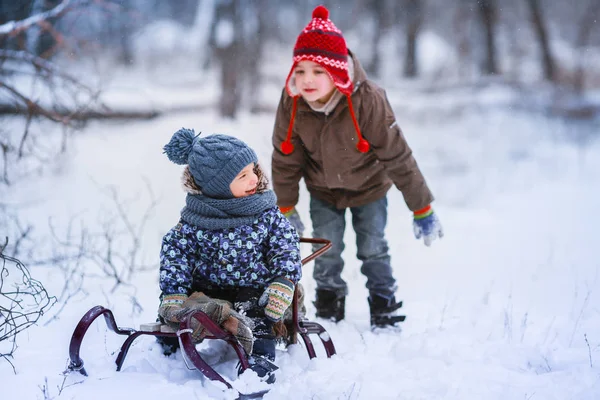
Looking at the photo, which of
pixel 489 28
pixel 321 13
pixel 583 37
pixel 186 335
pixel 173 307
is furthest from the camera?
pixel 489 28

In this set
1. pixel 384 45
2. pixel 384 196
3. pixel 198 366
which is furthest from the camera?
pixel 384 45

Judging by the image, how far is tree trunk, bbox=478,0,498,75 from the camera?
45.9ft

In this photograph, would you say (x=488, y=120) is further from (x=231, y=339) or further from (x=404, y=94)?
(x=231, y=339)

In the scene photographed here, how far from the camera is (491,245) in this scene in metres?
6.04

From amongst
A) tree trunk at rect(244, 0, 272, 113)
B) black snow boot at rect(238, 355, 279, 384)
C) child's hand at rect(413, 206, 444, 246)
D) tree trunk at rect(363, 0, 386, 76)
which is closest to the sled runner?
black snow boot at rect(238, 355, 279, 384)

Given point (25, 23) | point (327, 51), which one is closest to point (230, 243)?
point (327, 51)

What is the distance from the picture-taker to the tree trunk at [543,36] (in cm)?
1285

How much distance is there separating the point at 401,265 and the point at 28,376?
362 centimetres

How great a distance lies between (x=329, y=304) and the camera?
3.71 metres

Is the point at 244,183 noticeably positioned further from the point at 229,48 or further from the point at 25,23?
the point at 229,48

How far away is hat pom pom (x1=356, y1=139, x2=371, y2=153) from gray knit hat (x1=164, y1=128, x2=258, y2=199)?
Answer: 0.91 metres

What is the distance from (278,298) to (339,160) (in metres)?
1.20

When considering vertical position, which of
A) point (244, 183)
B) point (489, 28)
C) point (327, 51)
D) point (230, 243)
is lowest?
point (230, 243)

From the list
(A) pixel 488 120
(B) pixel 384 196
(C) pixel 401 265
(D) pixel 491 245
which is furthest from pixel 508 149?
(B) pixel 384 196
